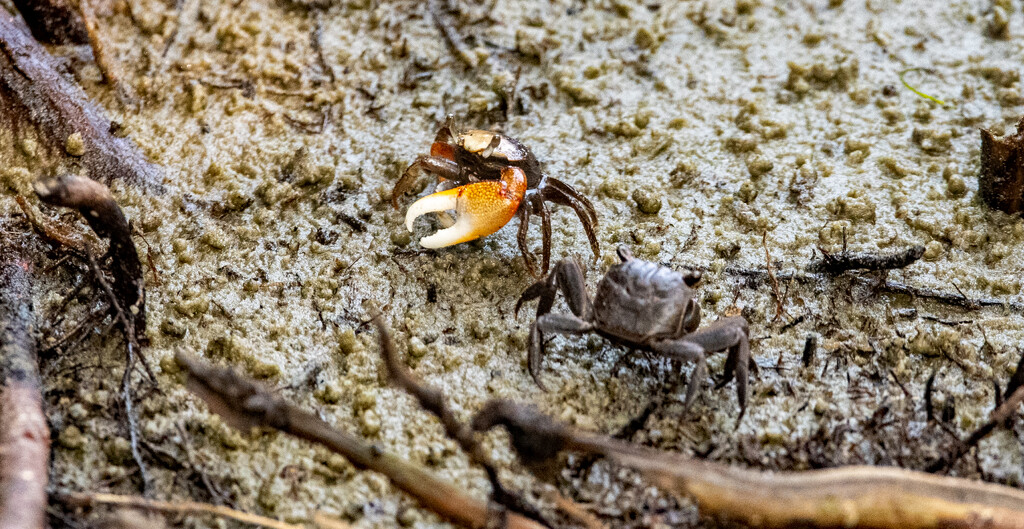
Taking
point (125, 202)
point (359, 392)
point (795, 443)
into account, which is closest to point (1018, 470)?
point (795, 443)

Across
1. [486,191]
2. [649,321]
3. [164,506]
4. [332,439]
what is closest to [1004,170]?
[649,321]

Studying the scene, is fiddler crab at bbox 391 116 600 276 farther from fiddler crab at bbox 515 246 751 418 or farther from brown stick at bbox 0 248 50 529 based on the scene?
brown stick at bbox 0 248 50 529

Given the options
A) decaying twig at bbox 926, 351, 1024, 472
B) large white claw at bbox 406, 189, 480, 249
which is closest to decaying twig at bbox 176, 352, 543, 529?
large white claw at bbox 406, 189, 480, 249

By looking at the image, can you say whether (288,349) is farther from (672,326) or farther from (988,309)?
(988,309)

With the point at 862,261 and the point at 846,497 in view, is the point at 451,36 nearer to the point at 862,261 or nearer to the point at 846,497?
the point at 862,261

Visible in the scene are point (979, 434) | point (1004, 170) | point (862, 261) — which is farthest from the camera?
point (1004, 170)

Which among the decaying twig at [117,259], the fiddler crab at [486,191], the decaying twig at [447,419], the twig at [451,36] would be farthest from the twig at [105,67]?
the decaying twig at [447,419]

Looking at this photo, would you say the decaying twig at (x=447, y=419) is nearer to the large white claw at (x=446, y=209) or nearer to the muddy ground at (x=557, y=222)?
the muddy ground at (x=557, y=222)

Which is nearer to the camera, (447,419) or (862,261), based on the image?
(447,419)
